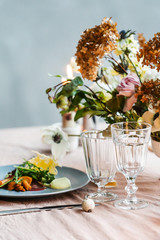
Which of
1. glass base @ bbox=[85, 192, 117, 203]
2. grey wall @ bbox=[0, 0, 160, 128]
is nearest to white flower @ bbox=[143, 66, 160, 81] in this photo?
glass base @ bbox=[85, 192, 117, 203]

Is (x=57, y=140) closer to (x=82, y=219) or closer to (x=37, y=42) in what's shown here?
(x=82, y=219)

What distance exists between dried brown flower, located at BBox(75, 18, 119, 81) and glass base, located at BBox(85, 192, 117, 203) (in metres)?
0.33

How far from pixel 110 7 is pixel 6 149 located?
132 inches

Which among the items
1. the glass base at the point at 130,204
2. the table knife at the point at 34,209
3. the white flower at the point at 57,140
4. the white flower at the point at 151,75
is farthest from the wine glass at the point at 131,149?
the white flower at the point at 57,140

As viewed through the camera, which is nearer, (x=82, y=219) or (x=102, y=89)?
(x=82, y=219)

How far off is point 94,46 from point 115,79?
0.93 feet

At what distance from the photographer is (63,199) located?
3.24 ft

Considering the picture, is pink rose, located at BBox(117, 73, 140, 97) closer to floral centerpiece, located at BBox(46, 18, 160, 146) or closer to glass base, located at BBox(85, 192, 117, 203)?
floral centerpiece, located at BBox(46, 18, 160, 146)

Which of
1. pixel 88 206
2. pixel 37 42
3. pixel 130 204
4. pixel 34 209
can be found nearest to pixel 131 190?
pixel 130 204

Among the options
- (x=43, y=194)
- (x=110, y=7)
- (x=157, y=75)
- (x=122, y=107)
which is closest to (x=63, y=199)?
(x=43, y=194)

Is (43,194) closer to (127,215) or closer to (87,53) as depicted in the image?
(127,215)

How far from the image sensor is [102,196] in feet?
3.26

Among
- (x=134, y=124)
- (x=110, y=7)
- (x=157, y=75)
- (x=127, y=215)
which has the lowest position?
(x=127, y=215)

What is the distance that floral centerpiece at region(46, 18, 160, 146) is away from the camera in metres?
0.93
